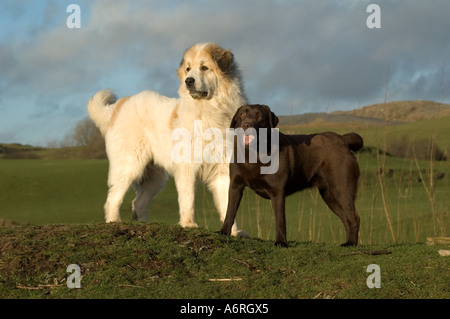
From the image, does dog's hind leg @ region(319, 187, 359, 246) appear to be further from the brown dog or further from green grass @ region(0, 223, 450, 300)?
green grass @ region(0, 223, 450, 300)

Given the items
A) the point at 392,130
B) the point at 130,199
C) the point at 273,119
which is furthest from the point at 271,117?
the point at 392,130

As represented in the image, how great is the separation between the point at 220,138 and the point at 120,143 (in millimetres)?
1811

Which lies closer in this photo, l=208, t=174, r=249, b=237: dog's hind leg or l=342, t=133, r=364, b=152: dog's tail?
l=342, t=133, r=364, b=152: dog's tail

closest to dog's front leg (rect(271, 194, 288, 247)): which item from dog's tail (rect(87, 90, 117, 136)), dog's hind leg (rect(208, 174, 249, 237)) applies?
dog's hind leg (rect(208, 174, 249, 237))

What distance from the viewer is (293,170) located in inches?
230

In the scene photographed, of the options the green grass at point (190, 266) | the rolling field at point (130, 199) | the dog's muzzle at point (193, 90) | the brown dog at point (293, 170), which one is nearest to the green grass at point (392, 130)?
the rolling field at point (130, 199)

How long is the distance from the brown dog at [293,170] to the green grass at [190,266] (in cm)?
40

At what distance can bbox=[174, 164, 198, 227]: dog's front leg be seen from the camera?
22.1ft

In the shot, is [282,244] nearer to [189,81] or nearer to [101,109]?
[189,81]

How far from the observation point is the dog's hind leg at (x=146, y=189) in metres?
8.26
